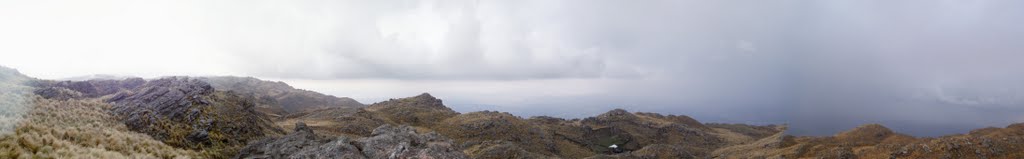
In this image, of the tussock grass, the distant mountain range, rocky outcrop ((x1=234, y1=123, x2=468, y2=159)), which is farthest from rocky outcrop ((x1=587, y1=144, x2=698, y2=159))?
the tussock grass

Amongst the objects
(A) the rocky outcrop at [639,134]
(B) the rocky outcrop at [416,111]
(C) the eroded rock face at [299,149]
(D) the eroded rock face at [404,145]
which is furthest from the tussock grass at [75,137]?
(A) the rocky outcrop at [639,134]

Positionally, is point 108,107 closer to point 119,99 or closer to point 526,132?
point 119,99

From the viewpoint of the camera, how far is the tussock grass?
19562mm

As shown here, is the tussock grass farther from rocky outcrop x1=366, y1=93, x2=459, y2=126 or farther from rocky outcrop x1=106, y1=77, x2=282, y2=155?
rocky outcrop x1=366, y1=93, x2=459, y2=126

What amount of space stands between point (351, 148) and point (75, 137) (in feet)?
41.9

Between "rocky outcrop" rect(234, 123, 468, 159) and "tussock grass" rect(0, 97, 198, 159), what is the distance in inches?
155

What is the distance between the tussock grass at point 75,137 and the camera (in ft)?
64.2

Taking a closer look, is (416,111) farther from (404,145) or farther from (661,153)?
(404,145)

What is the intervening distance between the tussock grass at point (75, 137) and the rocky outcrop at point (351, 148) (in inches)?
155

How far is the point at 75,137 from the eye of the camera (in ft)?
75.0

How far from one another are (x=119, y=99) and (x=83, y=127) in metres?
12.6

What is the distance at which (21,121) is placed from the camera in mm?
22234

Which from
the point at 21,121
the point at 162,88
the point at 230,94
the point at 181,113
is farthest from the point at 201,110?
the point at 21,121

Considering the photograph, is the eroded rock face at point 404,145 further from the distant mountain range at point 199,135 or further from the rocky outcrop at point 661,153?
the rocky outcrop at point 661,153
